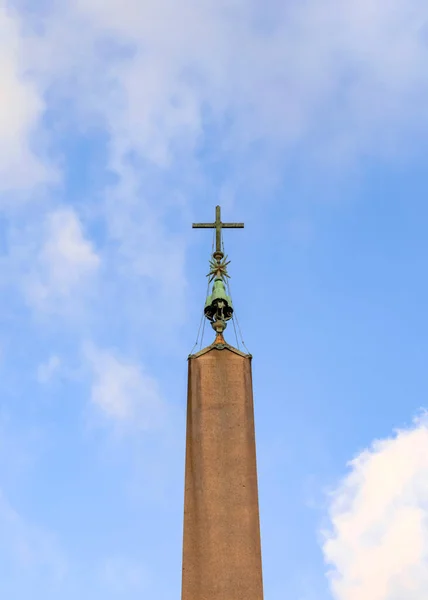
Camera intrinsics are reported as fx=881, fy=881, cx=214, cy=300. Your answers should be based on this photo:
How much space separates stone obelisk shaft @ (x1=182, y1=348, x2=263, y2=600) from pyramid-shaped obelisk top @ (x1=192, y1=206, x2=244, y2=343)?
1.34 metres

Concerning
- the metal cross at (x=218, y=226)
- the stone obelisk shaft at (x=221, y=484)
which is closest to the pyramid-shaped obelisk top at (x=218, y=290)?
the metal cross at (x=218, y=226)

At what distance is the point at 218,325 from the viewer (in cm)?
2403

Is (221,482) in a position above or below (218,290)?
below

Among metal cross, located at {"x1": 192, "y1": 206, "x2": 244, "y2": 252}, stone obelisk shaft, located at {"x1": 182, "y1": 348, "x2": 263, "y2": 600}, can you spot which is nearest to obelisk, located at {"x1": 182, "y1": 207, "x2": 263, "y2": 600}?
stone obelisk shaft, located at {"x1": 182, "y1": 348, "x2": 263, "y2": 600}

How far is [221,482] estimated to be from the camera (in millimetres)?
20938

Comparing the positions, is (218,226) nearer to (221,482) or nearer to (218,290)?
(218,290)

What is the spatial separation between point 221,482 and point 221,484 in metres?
0.05

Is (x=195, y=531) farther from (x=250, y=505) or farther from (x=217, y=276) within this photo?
(x=217, y=276)

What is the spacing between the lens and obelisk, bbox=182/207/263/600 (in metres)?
19.7

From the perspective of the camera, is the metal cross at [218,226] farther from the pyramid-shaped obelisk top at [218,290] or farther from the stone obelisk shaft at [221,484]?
the stone obelisk shaft at [221,484]

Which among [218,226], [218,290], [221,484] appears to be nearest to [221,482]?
[221,484]

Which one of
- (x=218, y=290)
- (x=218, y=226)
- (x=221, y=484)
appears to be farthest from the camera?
(x=218, y=226)

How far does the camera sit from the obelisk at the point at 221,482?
64.5ft

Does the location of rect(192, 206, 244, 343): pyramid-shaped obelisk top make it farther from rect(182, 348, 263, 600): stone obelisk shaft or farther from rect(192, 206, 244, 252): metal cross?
rect(182, 348, 263, 600): stone obelisk shaft
